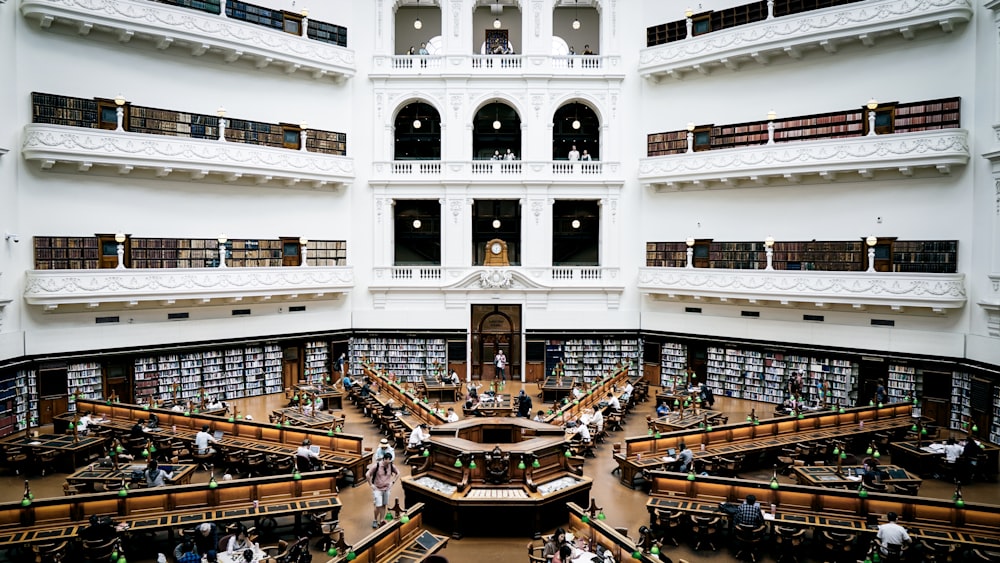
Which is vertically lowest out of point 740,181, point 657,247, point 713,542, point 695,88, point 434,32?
point 713,542

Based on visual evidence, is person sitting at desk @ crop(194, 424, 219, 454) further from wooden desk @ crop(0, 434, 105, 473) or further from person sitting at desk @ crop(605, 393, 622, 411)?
person sitting at desk @ crop(605, 393, 622, 411)

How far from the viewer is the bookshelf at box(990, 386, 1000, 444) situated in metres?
15.4

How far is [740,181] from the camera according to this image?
21.1 metres

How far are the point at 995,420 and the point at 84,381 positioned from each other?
24.2 meters

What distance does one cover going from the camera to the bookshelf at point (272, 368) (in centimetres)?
2125

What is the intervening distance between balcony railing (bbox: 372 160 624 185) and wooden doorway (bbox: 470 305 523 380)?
16.0 ft

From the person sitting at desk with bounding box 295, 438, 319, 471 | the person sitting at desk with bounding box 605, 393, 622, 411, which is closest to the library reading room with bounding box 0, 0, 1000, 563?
the person sitting at desk with bounding box 295, 438, 319, 471

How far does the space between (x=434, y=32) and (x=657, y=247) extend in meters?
13.2

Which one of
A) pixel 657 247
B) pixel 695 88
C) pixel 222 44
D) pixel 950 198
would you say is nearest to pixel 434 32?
pixel 222 44

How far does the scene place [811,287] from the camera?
61.6 ft

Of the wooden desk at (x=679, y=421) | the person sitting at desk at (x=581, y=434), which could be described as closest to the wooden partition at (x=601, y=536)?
the person sitting at desk at (x=581, y=434)

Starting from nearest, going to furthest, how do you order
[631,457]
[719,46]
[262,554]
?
[262,554] < [631,457] < [719,46]

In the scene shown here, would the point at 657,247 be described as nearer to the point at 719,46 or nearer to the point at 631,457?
the point at 719,46

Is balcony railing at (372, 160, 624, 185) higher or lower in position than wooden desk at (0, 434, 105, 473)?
higher
